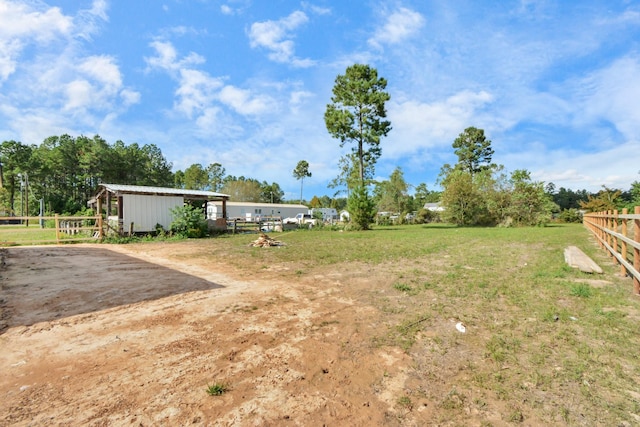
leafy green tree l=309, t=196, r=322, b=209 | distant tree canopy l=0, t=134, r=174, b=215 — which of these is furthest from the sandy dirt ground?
leafy green tree l=309, t=196, r=322, b=209

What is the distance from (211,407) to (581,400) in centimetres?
307

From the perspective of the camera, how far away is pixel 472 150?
161 ft

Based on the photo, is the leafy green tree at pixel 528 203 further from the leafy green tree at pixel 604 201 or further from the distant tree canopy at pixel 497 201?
the leafy green tree at pixel 604 201

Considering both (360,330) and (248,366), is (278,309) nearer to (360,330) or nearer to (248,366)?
(360,330)

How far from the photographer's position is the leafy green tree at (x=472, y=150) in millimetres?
48688

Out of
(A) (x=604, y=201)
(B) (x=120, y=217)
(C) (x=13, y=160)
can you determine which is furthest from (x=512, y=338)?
(C) (x=13, y=160)

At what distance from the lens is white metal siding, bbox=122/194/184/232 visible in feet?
54.4

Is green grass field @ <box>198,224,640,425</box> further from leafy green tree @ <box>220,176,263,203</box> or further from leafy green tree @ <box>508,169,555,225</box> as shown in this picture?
leafy green tree @ <box>220,176,263,203</box>

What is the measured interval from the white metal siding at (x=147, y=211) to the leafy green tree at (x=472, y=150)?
154 feet

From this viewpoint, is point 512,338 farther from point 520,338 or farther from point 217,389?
point 217,389

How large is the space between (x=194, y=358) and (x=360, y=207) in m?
21.5

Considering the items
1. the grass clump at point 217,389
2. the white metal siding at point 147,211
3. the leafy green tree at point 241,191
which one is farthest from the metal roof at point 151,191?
the leafy green tree at point 241,191

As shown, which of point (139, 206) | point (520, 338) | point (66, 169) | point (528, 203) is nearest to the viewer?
point (520, 338)

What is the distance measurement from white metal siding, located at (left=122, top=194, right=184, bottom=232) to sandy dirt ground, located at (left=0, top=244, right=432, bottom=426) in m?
11.6
